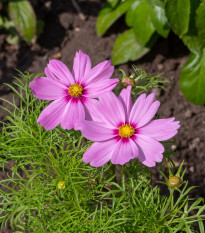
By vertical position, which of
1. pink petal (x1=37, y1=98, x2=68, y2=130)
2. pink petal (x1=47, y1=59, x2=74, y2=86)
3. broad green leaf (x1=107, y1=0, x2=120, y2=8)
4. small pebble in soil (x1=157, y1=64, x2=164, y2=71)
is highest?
pink petal (x1=47, y1=59, x2=74, y2=86)

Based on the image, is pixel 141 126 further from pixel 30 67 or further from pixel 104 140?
pixel 30 67

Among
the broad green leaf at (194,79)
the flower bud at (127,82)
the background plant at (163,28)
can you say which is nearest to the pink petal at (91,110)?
the flower bud at (127,82)

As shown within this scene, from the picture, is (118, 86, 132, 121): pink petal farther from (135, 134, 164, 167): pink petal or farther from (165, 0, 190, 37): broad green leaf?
(165, 0, 190, 37): broad green leaf

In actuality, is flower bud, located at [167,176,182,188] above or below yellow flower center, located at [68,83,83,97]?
below

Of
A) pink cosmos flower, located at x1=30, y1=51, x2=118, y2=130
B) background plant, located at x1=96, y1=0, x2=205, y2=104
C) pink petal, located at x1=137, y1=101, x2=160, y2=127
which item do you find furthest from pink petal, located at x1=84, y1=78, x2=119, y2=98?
background plant, located at x1=96, y1=0, x2=205, y2=104

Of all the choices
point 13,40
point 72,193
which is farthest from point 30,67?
point 72,193

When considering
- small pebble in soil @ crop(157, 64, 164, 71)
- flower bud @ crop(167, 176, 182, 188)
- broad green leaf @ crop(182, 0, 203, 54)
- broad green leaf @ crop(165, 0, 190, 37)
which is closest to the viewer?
flower bud @ crop(167, 176, 182, 188)
